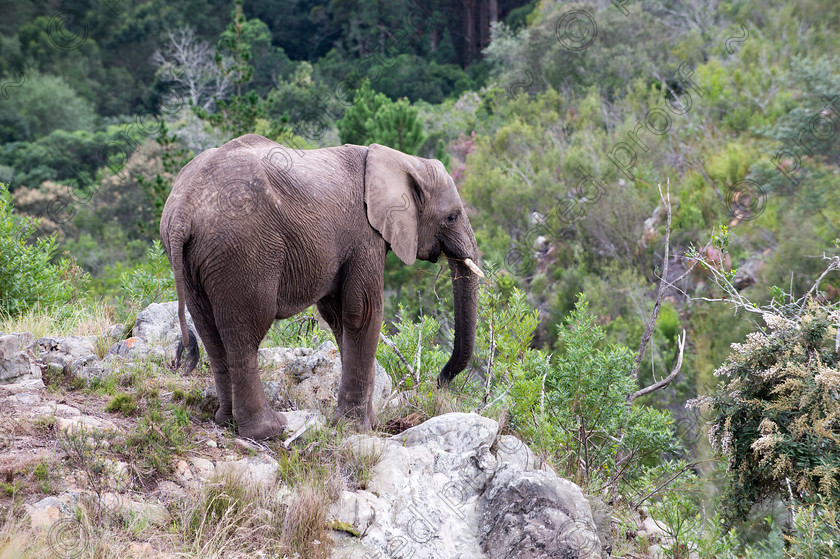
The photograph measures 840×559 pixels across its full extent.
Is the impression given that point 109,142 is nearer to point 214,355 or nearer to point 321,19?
point 321,19

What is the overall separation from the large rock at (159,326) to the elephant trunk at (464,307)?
2.39 m

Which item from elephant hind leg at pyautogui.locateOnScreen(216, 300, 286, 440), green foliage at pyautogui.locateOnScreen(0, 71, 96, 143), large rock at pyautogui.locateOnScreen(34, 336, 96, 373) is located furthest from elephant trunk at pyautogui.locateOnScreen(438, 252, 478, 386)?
green foliage at pyautogui.locateOnScreen(0, 71, 96, 143)

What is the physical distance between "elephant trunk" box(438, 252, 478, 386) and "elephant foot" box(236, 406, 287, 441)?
162 centimetres

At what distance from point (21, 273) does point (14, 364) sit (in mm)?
3336

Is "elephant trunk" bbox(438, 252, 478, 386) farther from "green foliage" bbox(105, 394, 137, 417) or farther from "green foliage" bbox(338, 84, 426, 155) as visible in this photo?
"green foliage" bbox(338, 84, 426, 155)

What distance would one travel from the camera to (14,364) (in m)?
5.67

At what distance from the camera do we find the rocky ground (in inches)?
168

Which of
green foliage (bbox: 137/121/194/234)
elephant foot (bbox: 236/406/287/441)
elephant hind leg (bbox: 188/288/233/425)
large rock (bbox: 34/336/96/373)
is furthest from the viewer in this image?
green foliage (bbox: 137/121/194/234)

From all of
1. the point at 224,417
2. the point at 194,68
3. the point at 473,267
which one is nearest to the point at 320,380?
the point at 224,417

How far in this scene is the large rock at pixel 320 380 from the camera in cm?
635

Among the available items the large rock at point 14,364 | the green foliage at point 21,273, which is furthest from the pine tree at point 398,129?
the large rock at point 14,364

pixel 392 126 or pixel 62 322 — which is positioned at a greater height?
pixel 62 322

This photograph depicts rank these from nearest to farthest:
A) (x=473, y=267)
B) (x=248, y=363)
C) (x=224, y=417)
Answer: (x=248, y=363) → (x=224, y=417) → (x=473, y=267)

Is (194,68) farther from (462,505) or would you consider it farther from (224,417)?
(462,505)
